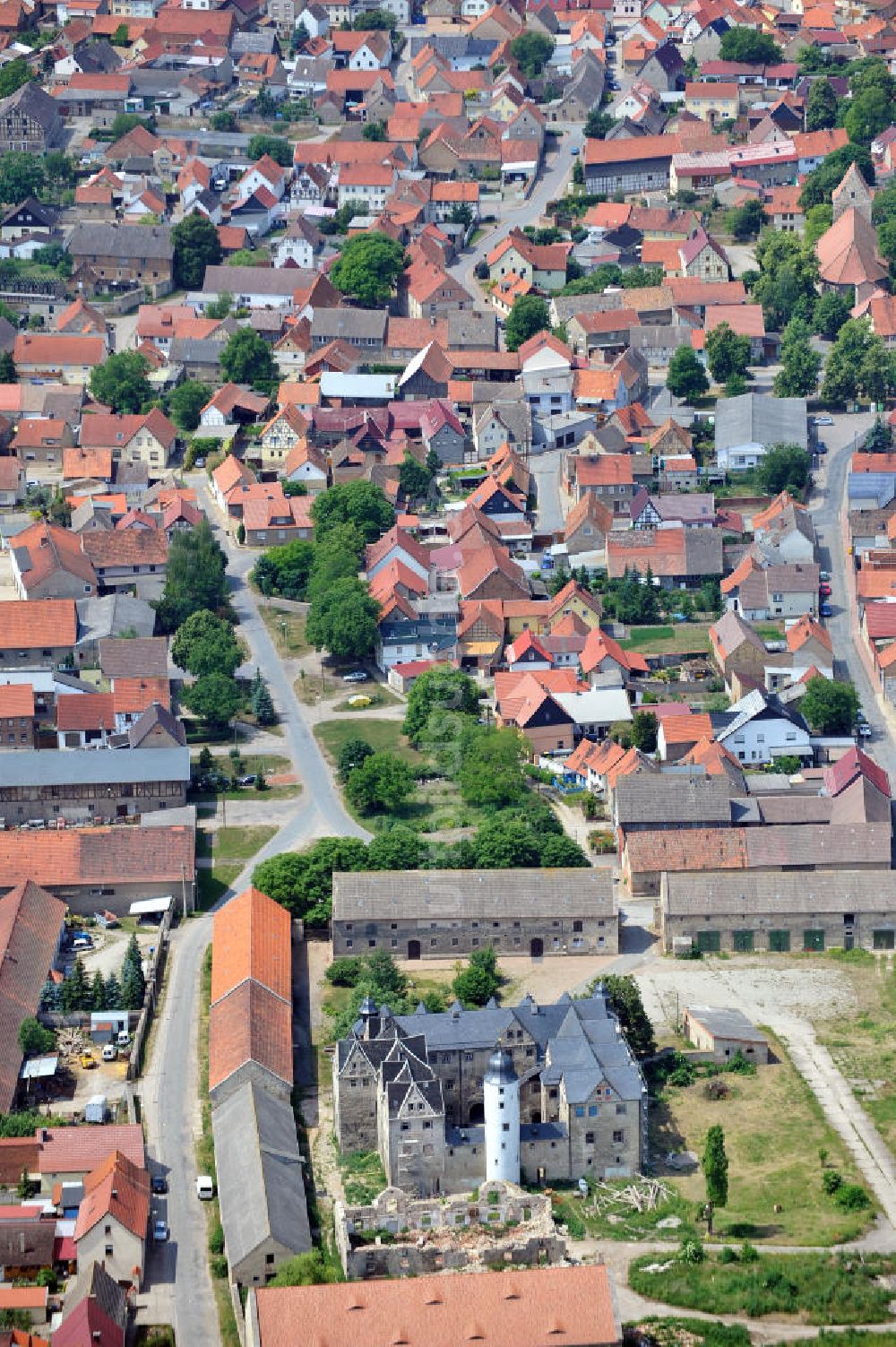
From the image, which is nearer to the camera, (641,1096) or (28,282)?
(641,1096)

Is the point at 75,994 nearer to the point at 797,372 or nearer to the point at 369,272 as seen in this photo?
the point at 797,372

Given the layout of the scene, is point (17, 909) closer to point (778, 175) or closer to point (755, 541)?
point (755, 541)

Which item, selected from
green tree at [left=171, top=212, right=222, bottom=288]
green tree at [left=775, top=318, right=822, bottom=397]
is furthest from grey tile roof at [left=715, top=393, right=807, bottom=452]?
green tree at [left=171, top=212, right=222, bottom=288]

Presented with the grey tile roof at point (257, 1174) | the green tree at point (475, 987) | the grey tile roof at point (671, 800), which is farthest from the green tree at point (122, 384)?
the grey tile roof at point (257, 1174)

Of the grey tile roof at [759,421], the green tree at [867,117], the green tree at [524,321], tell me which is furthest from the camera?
the green tree at [867,117]

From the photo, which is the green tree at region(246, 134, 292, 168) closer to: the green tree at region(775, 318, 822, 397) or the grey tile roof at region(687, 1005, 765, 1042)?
the green tree at region(775, 318, 822, 397)

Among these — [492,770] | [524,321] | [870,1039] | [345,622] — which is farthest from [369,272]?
[870,1039]

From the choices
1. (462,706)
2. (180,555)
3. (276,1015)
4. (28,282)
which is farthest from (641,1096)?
(28,282)

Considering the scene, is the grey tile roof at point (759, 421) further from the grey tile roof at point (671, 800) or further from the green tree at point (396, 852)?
the green tree at point (396, 852)
